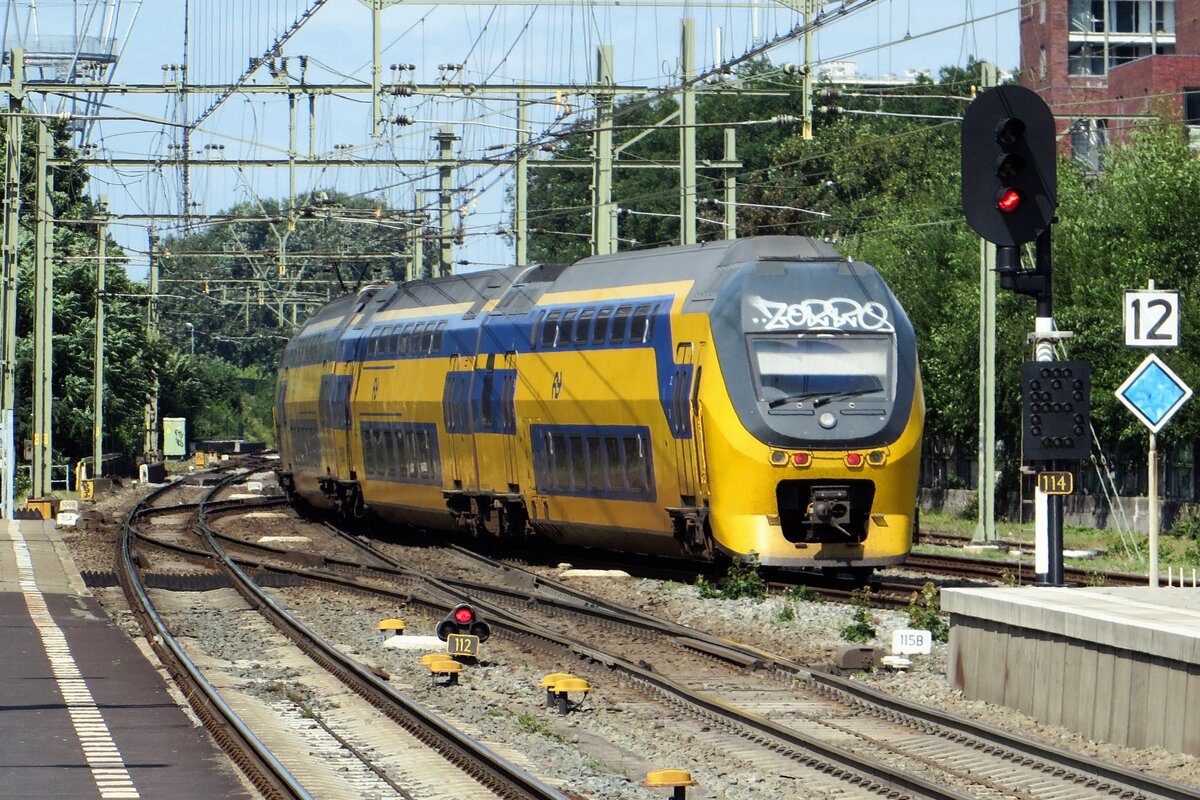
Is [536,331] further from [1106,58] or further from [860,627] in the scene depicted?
[1106,58]

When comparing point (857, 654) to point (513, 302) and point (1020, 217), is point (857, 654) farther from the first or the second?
point (513, 302)

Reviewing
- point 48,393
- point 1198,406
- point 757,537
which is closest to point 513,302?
point 757,537

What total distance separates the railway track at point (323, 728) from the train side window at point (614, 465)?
4890 millimetres

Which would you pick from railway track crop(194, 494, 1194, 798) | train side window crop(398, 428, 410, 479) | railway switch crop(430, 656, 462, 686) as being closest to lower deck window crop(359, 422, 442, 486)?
train side window crop(398, 428, 410, 479)

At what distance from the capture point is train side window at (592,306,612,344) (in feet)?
84.0

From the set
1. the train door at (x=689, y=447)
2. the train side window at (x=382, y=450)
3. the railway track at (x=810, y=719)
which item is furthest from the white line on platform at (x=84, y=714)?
the train side window at (x=382, y=450)

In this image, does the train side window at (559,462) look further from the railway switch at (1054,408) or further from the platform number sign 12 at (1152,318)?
the railway switch at (1054,408)

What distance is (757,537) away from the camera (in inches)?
877

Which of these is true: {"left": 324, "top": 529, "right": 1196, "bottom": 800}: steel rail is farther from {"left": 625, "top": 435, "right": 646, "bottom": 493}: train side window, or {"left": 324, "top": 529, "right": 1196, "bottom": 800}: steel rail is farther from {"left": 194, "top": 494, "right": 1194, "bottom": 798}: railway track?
{"left": 625, "top": 435, "right": 646, "bottom": 493}: train side window

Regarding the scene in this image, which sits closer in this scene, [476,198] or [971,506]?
[476,198]

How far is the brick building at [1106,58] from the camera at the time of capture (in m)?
72.4

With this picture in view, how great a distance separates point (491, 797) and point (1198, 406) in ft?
96.6

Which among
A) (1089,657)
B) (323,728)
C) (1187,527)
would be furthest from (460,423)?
(1089,657)

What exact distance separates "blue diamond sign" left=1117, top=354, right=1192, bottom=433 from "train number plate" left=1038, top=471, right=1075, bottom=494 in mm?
1605
